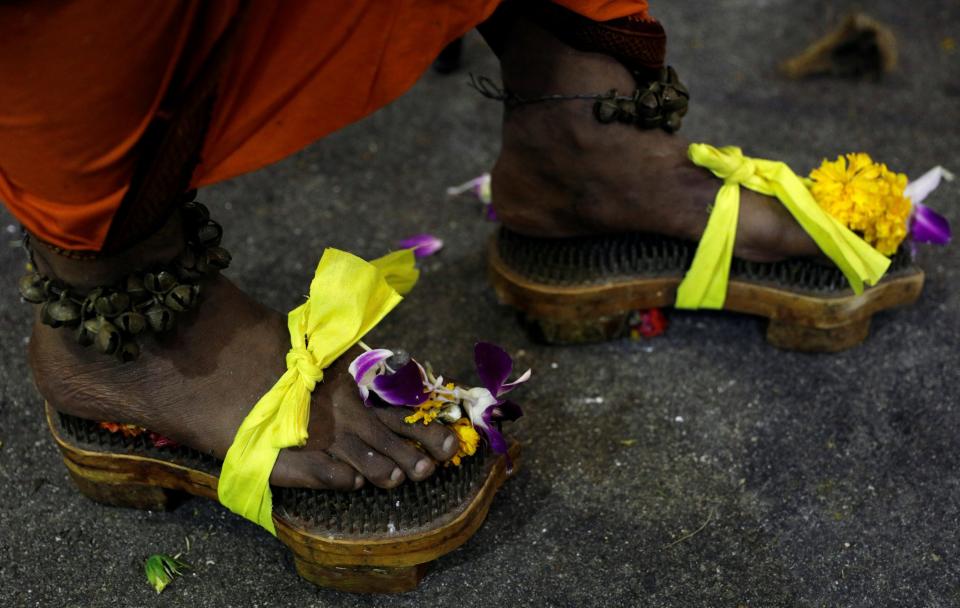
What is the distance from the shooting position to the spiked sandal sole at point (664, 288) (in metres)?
1.19

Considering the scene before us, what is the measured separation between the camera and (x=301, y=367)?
3.06 feet

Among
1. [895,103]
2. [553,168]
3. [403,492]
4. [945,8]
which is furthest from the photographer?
[945,8]

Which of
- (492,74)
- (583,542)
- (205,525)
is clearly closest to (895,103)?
(492,74)

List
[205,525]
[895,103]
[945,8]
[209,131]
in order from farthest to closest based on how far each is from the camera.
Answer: [945,8] → [895,103] → [205,525] → [209,131]

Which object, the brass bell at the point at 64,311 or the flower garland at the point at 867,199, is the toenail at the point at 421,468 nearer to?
the brass bell at the point at 64,311

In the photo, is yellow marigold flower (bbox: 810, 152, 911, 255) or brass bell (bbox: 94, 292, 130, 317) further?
yellow marigold flower (bbox: 810, 152, 911, 255)

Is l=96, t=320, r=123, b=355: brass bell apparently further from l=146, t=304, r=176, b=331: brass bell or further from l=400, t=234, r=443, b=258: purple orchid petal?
l=400, t=234, r=443, b=258: purple orchid petal

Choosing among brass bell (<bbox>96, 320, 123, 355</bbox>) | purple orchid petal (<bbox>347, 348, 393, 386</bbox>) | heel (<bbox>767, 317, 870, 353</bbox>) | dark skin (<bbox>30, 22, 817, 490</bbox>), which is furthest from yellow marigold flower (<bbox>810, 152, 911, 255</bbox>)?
brass bell (<bbox>96, 320, 123, 355</bbox>)

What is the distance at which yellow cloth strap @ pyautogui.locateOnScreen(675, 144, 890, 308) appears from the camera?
44.5 inches

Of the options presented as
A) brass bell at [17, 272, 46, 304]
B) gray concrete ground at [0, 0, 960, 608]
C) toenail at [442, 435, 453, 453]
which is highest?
brass bell at [17, 272, 46, 304]

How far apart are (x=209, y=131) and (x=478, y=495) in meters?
0.42

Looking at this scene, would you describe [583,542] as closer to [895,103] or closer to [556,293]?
[556,293]

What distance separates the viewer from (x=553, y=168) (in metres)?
1.15

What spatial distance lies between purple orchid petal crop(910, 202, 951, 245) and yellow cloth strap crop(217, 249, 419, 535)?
2.18 ft
